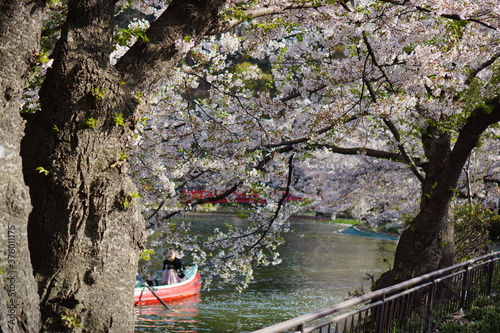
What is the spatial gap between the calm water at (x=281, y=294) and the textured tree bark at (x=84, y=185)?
973 cm

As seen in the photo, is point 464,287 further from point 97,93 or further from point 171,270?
point 171,270

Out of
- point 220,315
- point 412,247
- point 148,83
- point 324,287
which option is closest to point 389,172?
point 324,287

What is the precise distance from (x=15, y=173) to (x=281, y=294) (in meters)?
14.9

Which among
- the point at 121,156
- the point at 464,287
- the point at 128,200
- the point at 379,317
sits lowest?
the point at 379,317

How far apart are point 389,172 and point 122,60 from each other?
1472cm

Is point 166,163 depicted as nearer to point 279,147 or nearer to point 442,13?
point 279,147

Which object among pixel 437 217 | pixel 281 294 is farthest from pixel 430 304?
pixel 281 294

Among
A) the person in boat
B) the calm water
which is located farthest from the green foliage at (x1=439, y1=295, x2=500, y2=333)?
the person in boat

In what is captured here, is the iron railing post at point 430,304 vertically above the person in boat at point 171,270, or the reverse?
the iron railing post at point 430,304

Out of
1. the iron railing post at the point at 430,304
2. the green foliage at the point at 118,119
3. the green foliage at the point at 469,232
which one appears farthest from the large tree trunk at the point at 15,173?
the green foliage at the point at 469,232

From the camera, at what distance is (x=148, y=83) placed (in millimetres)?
4496

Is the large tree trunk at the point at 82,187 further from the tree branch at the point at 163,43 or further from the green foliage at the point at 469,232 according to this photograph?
the green foliage at the point at 469,232

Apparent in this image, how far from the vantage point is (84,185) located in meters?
4.11

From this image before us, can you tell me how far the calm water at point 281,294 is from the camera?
14.4 meters
